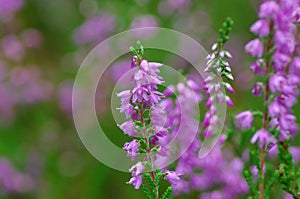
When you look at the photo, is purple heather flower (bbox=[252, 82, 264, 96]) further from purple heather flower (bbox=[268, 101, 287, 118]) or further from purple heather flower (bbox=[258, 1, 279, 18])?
purple heather flower (bbox=[258, 1, 279, 18])

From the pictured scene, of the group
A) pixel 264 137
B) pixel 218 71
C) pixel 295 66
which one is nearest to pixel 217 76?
pixel 218 71

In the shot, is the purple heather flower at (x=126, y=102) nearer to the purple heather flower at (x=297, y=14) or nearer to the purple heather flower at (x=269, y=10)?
the purple heather flower at (x=269, y=10)

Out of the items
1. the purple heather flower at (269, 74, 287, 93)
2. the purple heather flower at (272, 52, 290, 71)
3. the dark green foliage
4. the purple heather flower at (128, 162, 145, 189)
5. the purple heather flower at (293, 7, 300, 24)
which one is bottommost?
the purple heather flower at (128, 162, 145, 189)

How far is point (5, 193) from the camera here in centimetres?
496

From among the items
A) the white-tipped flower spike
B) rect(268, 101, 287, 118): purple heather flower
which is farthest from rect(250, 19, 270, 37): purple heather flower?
rect(268, 101, 287, 118): purple heather flower

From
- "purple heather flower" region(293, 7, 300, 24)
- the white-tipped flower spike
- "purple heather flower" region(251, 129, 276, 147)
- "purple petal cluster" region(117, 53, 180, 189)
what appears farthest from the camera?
"purple heather flower" region(293, 7, 300, 24)

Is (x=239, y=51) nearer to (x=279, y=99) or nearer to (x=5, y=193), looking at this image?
(x=5, y=193)

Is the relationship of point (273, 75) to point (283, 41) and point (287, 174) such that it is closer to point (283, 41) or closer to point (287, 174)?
point (283, 41)

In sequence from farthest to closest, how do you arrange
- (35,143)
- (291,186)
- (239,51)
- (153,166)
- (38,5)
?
(38,5)
(239,51)
(35,143)
(291,186)
(153,166)

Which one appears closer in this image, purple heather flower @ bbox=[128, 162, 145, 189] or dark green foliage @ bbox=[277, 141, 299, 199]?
purple heather flower @ bbox=[128, 162, 145, 189]

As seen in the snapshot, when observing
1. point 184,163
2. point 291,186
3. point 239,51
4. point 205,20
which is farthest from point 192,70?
point 291,186

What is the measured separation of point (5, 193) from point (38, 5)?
3.35 metres

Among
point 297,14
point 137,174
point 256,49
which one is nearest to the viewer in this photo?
point 137,174

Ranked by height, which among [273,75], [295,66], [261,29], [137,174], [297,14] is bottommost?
[137,174]
